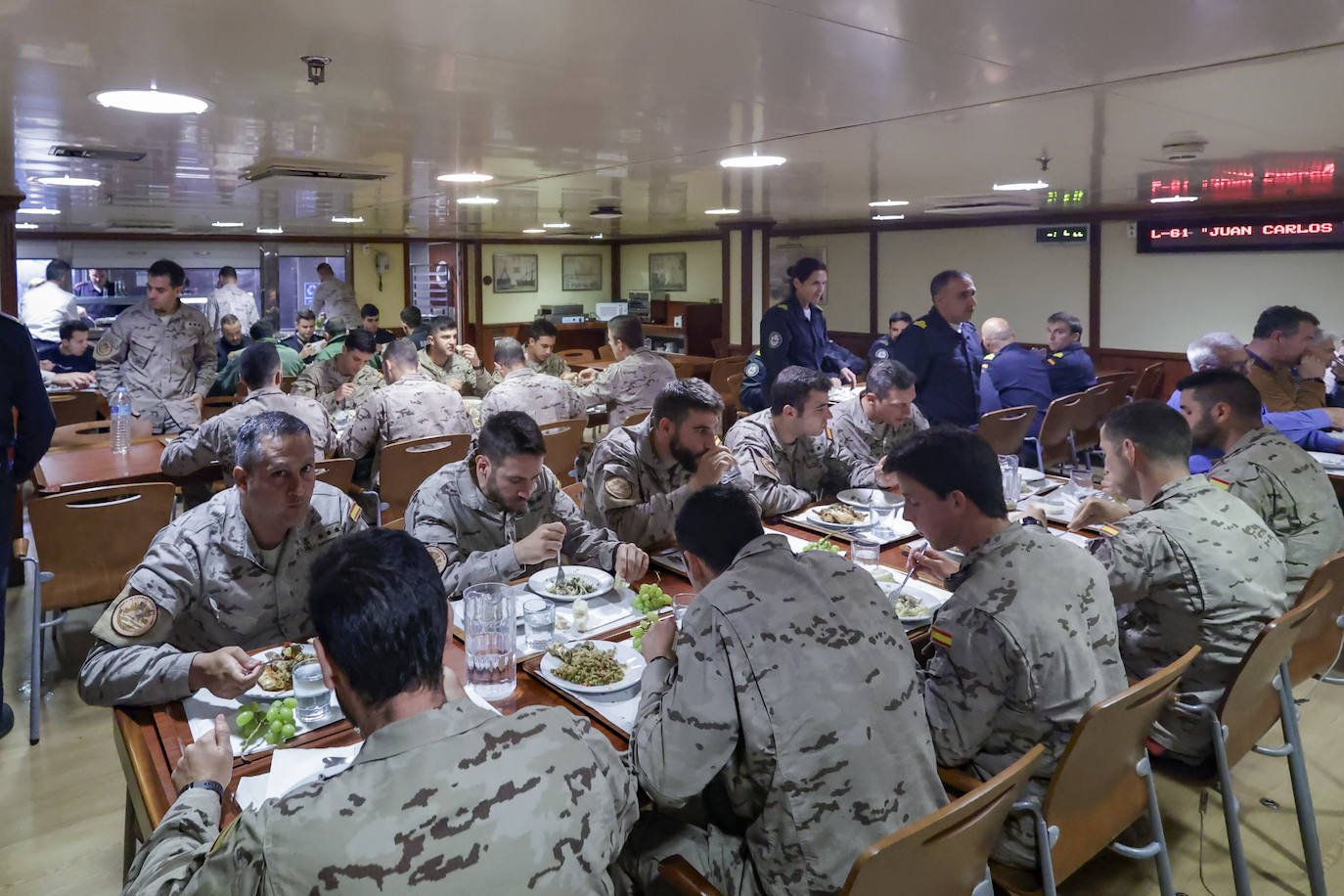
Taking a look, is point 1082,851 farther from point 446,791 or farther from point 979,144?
point 979,144

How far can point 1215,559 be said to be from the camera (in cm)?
237

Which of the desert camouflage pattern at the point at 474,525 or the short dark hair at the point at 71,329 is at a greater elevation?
the short dark hair at the point at 71,329

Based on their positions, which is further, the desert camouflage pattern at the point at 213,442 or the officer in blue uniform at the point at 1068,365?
the officer in blue uniform at the point at 1068,365

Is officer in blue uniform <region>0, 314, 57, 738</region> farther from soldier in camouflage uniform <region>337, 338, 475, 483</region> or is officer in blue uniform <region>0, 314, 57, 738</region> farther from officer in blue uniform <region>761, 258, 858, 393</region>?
officer in blue uniform <region>761, 258, 858, 393</region>

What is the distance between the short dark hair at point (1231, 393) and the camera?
3229 mm

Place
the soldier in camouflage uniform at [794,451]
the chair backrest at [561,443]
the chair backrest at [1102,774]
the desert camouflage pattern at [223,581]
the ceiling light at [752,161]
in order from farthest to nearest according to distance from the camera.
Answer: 1. the chair backrest at [561,443]
2. the ceiling light at [752,161]
3. the soldier in camouflage uniform at [794,451]
4. the desert camouflage pattern at [223,581]
5. the chair backrest at [1102,774]

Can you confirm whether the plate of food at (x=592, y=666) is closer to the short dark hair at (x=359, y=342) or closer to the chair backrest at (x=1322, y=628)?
the chair backrest at (x=1322, y=628)

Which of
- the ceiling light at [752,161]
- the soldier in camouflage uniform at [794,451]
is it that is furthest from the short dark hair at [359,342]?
the soldier in camouflage uniform at [794,451]

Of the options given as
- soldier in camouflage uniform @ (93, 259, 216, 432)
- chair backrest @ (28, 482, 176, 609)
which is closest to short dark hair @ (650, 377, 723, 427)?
chair backrest @ (28, 482, 176, 609)

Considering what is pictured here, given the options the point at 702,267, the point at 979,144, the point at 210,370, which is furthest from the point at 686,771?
the point at 702,267

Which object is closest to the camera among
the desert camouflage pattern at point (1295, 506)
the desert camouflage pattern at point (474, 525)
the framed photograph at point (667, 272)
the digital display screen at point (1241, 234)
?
the desert camouflage pattern at point (474, 525)

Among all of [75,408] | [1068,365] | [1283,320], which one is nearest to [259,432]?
[75,408]

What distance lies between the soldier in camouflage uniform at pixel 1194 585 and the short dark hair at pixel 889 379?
1623 millimetres

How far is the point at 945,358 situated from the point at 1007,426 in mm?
Answer: 690
